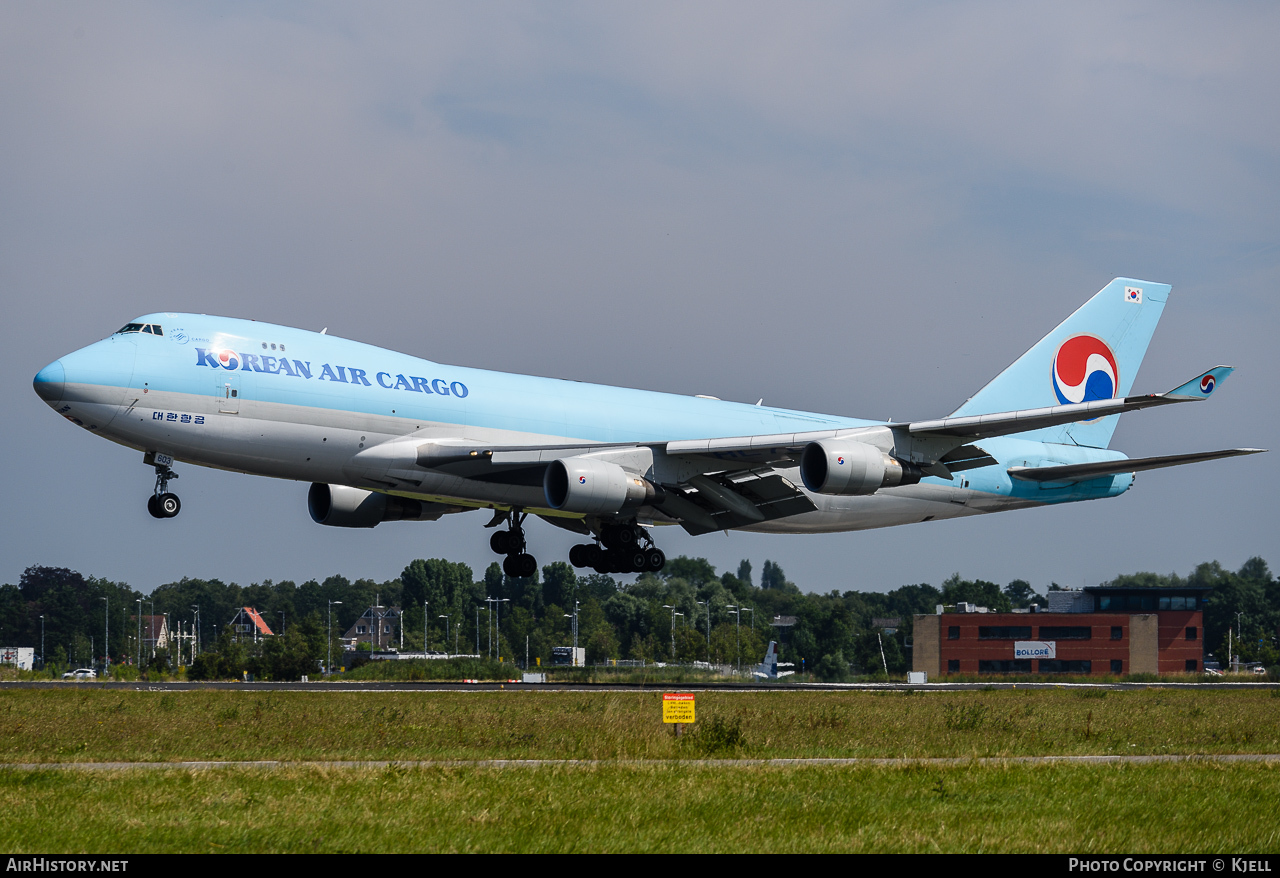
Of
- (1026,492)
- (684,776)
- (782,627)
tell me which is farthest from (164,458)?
(782,627)

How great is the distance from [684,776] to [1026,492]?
A: 30.6m

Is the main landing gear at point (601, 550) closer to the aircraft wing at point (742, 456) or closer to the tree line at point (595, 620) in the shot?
the aircraft wing at point (742, 456)

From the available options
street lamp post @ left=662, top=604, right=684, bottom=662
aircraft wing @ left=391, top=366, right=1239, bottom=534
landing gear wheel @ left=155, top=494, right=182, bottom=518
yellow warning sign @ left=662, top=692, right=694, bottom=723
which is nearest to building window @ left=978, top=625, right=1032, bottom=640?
street lamp post @ left=662, top=604, right=684, bottom=662

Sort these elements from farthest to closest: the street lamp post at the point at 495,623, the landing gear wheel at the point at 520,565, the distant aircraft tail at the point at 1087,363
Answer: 1. the street lamp post at the point at 495,623
2. the distant aircraft tail at the point at 1087,363
3. the landing gear wheel at the point at 520,565

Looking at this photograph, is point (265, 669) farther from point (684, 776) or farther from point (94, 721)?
point (684, 776)

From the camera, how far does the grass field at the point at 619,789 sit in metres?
14.8

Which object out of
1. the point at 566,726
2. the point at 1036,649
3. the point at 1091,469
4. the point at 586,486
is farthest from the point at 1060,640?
the point at 566,726

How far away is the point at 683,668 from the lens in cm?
6619

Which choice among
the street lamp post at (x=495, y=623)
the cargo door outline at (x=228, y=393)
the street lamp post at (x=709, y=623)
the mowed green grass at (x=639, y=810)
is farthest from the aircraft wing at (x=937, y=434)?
the street lamp post at (x=495, y=623)

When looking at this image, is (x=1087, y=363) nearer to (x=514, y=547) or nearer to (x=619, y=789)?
(x=514, y=547)

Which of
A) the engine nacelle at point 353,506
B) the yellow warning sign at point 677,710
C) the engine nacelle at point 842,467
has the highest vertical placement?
the engine nacelle at point 842,467

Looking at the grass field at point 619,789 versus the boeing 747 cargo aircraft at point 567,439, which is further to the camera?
the boeing 747 cargo aircraft at point 567,439

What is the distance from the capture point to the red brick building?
102 meters

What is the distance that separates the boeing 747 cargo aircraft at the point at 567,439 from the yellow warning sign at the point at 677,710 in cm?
1117
